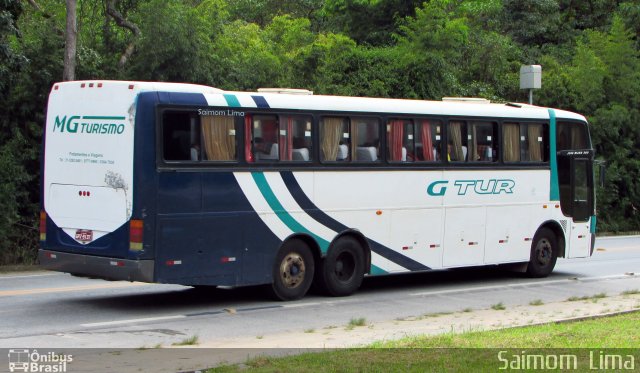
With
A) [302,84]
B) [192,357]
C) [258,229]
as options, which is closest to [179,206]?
[258,229]

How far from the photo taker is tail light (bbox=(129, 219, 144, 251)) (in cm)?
1402

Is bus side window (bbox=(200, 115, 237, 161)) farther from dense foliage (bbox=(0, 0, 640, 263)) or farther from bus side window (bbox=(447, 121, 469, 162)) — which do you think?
dense foliage (bbox=(0, 0, 640, 263))

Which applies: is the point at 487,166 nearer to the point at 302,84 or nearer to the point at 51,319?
the point at 51,319

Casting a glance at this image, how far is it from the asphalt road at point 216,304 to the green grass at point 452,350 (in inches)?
93.3

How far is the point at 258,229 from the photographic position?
15594mm

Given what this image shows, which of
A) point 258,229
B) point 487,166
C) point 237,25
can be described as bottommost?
point 258,229

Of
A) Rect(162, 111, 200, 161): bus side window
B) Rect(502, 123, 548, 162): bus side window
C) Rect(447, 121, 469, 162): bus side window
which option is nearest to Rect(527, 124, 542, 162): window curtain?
Rect(502, 123, 548, 162): bus side window

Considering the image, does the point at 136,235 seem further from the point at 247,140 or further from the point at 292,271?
the point at 292,271

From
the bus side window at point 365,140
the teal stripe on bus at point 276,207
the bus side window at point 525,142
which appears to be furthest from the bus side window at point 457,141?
the teal stripe on bus at point 276,207

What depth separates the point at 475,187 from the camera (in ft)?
62.5

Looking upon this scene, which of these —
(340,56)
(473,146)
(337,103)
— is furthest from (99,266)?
(340,56)

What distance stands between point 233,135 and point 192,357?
530 cm

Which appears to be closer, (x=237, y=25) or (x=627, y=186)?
(x=627, y=186)

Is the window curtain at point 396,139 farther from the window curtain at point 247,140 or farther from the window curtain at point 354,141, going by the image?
the window curtain at point 247,140
